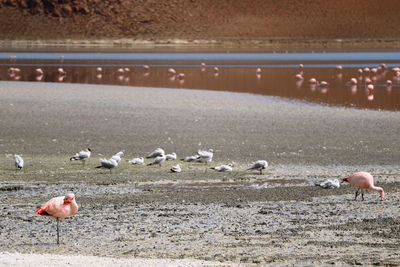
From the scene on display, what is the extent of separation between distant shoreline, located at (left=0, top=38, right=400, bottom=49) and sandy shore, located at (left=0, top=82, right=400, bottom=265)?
56.6 meters

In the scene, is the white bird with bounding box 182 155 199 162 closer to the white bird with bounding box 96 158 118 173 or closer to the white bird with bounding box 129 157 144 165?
the white bird with bounding box 129 157 144 165

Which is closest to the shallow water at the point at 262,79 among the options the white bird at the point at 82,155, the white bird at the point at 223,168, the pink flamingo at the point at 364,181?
the white bird at the point at 223,168

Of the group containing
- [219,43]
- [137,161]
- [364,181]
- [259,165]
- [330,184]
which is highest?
[364,181]

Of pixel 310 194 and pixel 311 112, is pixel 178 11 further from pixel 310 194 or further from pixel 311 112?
pixel 310 194

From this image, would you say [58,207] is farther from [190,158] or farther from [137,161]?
[190,158]

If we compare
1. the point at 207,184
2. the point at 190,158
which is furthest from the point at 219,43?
the point at 207,184

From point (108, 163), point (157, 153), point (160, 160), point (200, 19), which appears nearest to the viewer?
point (108, 163)

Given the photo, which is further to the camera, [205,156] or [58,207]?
[205,156]

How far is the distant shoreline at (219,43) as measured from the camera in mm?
75438

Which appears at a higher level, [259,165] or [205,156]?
[259,165]

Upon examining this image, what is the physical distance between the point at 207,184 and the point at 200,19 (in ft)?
270

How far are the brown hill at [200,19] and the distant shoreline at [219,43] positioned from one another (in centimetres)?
175

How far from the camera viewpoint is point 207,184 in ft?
32.4

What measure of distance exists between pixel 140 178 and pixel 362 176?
3.14 metres
